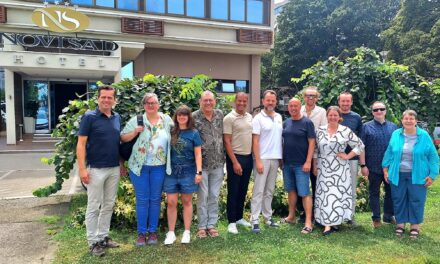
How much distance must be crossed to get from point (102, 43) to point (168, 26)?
397 cm

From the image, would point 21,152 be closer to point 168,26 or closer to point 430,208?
point 168,26

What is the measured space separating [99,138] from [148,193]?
32.0 inches

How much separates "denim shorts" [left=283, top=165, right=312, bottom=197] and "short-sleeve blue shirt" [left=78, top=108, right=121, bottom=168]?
2.20 m

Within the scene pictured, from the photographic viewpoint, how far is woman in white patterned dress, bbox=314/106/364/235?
457 cm

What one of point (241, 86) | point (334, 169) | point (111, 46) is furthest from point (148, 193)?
point (241, 86)

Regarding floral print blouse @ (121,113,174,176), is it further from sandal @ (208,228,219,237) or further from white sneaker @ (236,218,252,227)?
white sneaker @ (236,218,252,227)

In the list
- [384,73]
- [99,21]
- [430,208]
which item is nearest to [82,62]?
[99,21]

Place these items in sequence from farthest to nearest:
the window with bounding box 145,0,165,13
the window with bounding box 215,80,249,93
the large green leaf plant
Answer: the window with bounding box 215,80,249,93 → the window with bounding box 145,0,165,13 → the large green leaf plant

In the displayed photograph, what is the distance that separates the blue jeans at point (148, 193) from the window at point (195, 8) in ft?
54.8

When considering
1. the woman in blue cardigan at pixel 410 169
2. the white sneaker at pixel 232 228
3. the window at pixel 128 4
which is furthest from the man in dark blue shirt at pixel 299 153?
the window at pixel 128 4

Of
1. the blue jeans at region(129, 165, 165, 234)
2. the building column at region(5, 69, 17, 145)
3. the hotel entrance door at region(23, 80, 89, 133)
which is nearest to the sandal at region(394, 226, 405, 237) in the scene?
the blue jeans at region(129, 165, 165, 234)

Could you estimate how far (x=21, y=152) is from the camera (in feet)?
46.9

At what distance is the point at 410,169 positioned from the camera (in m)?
4.52

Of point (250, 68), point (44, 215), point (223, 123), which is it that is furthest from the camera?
point (250, 68)
